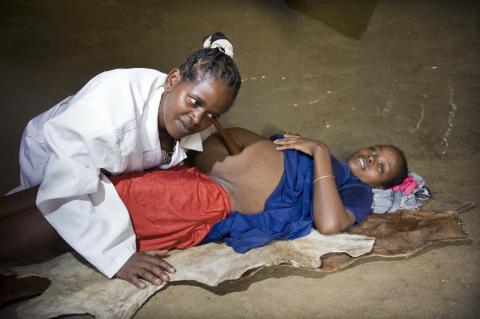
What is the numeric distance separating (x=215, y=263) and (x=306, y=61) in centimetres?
193

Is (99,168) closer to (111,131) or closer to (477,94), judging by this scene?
(111,131)

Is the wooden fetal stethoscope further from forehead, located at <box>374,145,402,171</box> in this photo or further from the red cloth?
forehead, located at <box>374,145,402,171</box>

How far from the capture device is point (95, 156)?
160 cm

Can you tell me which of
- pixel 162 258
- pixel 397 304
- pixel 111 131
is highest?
pixel 111 131

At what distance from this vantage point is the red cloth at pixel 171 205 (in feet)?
5.98

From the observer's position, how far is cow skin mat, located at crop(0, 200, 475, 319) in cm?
160

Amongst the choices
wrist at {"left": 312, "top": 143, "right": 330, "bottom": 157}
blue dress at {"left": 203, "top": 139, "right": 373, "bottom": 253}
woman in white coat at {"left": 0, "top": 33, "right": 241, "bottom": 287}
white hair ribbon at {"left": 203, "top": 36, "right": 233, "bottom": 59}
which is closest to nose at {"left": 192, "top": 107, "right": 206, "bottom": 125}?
woman in white coat at {"left": 0, "top": 33, "right": 241, "bottom": 287}

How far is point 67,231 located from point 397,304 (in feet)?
4.13

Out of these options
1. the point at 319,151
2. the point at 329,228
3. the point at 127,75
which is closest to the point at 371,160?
the point at 319,151

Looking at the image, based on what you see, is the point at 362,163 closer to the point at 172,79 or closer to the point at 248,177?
the point at 248,177

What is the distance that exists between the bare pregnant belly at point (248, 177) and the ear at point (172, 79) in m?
0.45

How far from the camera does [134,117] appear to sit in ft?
5.46

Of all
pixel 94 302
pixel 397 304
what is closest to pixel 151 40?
pixel 94 302

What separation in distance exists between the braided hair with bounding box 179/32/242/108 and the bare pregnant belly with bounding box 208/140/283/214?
394 mm
